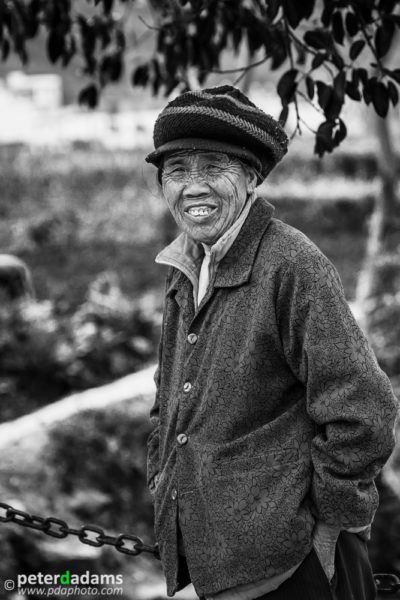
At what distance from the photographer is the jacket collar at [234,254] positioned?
1.86 metres

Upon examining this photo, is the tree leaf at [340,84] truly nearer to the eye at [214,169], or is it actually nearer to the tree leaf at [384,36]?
the tree leaf at [384,36]

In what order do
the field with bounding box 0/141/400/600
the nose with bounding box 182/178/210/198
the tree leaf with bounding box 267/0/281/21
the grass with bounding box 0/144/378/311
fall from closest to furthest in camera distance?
the nose with bounding box 182/178/210/198 → the tree leaf with bounding box 267/0/281/21 → the field with bounding box 0/141/400/600 → the grass with bounding box 0/144/378/311

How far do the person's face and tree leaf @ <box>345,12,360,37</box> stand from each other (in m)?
1.08

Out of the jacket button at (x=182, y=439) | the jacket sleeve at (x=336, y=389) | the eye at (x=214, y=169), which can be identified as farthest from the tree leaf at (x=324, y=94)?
the jacket button at (x=182, y=439)

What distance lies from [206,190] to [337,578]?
926mm

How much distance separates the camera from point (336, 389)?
67.8 inches

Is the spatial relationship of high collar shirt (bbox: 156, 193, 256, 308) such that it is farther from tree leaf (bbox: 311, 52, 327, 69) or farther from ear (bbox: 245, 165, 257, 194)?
tree leaf (bbox: 311, 52, 327, 69)

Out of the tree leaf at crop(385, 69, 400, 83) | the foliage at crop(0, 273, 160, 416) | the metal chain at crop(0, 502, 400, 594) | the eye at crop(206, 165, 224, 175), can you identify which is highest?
the tree leaf at crop(385, 69, 400, 83)

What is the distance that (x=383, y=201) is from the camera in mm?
11125

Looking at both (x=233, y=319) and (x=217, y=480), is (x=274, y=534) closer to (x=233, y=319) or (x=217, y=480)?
(x=217, y=480)

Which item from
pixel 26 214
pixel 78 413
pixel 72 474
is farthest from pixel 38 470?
pixel 26 214

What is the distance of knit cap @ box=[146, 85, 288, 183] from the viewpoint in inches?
70.5

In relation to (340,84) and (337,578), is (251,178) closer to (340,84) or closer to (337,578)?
(340,84)

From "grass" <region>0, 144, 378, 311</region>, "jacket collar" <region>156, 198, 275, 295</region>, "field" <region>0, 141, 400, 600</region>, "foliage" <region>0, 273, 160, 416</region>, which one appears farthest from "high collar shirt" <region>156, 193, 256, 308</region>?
"grass" <region>0, 144, 378, 311</region>
